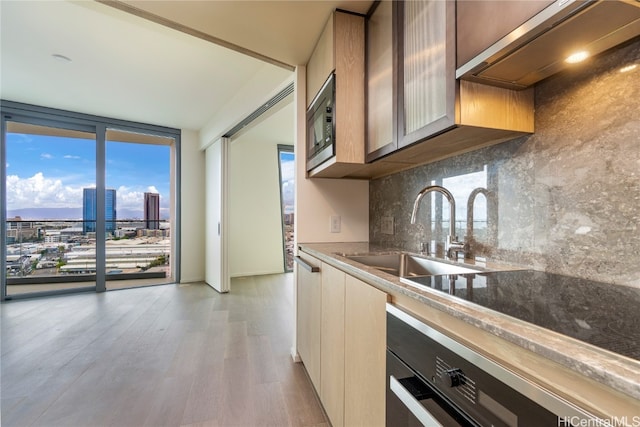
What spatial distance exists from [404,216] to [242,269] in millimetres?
4081

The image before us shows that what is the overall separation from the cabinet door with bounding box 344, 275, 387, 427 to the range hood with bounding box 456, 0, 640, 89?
0.78 meters

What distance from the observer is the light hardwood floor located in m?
1.58

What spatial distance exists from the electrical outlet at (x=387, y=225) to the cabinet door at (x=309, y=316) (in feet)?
1.87

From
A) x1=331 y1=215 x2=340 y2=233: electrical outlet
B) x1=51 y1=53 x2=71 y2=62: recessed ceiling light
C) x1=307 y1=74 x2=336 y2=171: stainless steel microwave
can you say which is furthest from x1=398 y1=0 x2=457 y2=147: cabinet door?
x1=51 y1=53 x2=71 y2=62: recessed ceiling light

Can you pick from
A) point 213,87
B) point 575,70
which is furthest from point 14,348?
point 575,70

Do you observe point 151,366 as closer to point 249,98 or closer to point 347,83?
point 347,83

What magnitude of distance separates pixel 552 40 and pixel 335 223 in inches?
62.8

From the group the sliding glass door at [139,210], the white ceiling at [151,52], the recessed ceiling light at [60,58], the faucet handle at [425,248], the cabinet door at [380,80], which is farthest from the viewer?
the sliding glass door at [139,210]

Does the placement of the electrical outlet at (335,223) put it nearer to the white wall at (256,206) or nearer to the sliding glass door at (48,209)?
the white wall at (256,206)

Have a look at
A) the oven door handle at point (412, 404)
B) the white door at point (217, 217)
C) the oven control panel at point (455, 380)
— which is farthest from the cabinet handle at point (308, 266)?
the white door at point (217, 217)

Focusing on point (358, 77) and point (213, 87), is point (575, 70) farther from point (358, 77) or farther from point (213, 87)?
point (213, 87)

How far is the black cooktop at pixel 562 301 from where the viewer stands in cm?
43

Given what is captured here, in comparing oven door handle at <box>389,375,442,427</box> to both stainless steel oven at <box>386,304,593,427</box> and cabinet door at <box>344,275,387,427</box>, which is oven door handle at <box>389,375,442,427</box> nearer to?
stainless steel oven at <box>386,304,593,427</box>

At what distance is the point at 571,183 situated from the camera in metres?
0.91
